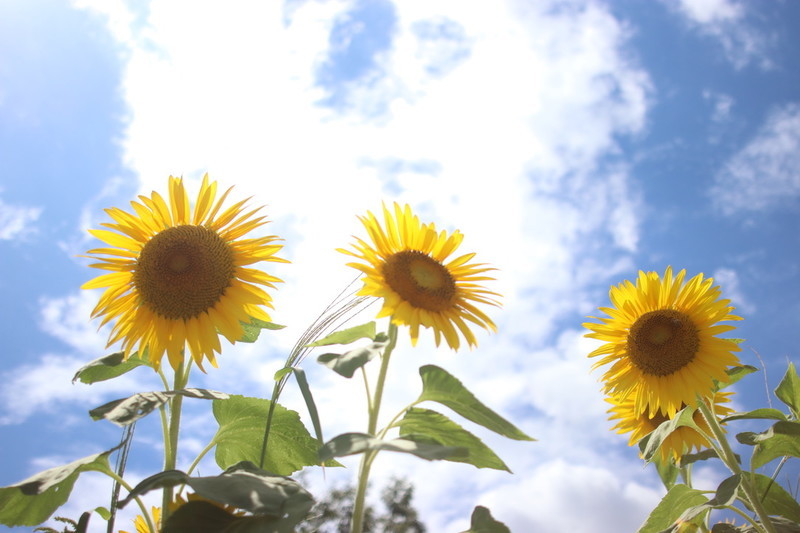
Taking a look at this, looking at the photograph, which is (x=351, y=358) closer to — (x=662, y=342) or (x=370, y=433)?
(x=370, y=433)

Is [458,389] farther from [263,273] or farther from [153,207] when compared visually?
[153,207]

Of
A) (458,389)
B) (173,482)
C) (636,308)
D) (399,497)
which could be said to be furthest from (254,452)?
(399,497)

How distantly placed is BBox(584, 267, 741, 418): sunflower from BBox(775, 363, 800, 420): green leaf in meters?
0.23

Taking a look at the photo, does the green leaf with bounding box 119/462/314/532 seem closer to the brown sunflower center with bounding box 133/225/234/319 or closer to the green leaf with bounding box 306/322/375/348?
the green leaf with bounding box 306/322/375/348

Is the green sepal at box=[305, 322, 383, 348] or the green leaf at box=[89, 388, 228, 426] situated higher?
the green sepal at box=[305, 322, 383, 348]

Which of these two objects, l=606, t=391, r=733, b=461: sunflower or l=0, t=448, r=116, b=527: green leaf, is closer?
l=0, t=448, r=116, b=527: green leaf

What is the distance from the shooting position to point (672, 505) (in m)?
2.37

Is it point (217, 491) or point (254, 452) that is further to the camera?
point (254, 452)

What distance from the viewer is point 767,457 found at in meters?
2.37

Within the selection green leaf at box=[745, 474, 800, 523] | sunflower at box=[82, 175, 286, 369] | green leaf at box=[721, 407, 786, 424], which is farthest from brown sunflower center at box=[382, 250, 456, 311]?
green leaf at box=[745, 474, 800, 523]

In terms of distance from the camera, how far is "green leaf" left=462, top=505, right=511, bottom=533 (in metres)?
1.55

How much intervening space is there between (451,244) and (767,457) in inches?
55.7

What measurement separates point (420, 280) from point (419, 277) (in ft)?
0.04

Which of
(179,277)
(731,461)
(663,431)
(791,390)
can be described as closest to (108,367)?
(179,277)
